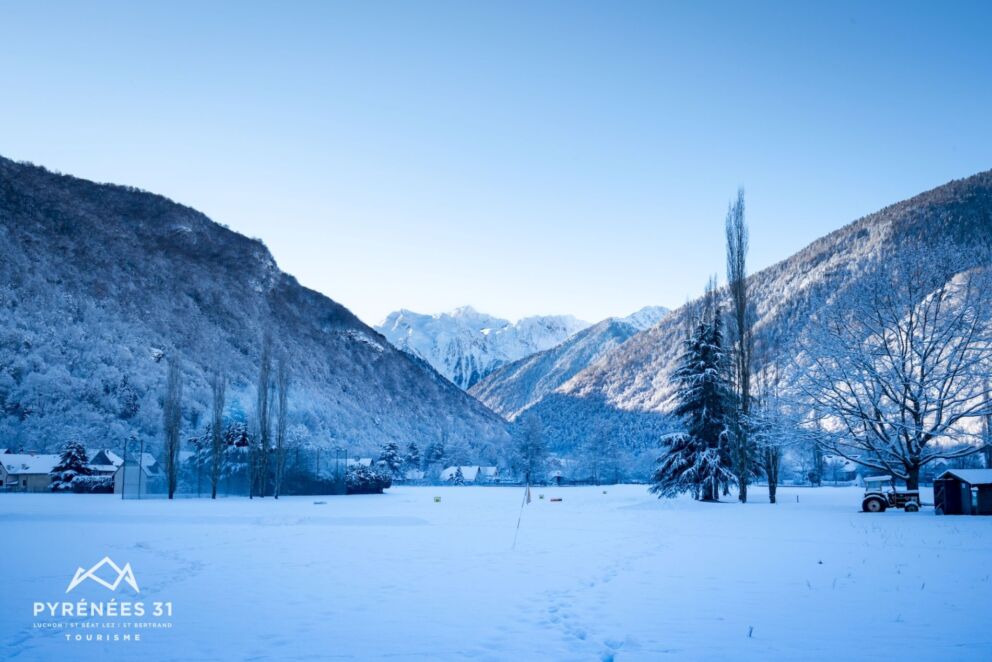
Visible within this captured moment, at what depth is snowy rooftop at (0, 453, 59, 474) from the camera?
185ft

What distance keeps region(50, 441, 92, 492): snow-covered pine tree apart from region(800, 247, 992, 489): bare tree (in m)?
48.9

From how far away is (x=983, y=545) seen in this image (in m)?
13.3

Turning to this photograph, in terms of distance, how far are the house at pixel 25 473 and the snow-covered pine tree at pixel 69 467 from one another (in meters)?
6.08

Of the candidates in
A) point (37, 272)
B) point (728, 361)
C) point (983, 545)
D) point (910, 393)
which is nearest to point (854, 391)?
point (910, 393)

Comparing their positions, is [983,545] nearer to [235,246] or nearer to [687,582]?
[687,582]

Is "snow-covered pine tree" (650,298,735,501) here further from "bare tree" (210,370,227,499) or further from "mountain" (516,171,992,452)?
"bare tree" (210,370,227,499)

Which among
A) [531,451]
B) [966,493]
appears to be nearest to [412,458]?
[531,451]

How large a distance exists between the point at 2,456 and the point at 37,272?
85.0 feet

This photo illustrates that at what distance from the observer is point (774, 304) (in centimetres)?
11338

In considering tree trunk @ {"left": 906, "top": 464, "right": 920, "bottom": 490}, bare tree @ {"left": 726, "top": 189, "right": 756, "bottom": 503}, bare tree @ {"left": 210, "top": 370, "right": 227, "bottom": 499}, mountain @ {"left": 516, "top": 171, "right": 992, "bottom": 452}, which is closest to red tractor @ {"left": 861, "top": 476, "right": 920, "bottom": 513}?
tree trunk @ {"left": 906, "top": 464, "right": 920, "bottom": 490}

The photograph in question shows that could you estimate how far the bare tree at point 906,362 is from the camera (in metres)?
24.8

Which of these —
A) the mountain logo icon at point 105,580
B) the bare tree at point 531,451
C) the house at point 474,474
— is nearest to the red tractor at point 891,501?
the mountain logo icon at point 105,580

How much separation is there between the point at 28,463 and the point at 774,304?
103m

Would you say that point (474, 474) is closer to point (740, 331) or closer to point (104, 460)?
point (104, 460)
